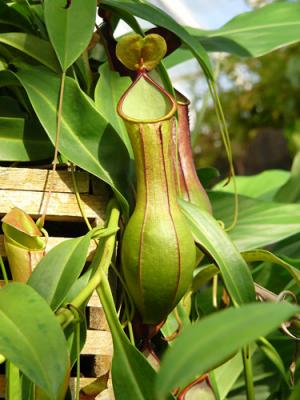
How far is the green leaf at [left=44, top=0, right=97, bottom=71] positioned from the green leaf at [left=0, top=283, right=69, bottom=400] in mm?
215

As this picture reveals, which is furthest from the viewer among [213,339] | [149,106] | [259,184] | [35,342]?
[259,184]

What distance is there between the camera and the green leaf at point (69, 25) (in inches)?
23.6

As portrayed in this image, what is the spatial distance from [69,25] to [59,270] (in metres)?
0.21

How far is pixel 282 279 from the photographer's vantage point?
848 millimetres

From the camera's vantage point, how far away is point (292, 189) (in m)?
1.01

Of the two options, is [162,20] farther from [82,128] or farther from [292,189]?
[292,189]

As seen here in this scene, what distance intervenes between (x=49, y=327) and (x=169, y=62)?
50cm

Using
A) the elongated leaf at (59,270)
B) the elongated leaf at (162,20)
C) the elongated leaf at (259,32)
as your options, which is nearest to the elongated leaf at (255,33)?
the elongated leaf at (259,32)

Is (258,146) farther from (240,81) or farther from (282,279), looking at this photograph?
(282,279)

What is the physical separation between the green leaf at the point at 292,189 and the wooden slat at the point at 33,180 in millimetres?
459

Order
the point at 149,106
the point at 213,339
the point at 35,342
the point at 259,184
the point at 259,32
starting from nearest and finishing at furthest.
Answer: the point at 213,339, the point at 35,342, the point at 149,106, the point at 259,32, the point at 259,184

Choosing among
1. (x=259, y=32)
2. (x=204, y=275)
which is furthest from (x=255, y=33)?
(x=204, y=275)

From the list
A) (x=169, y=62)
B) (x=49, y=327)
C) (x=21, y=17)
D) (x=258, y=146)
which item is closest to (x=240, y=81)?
(x=258, y=146)

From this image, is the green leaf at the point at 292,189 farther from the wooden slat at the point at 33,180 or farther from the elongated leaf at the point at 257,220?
the wooden slat at the point at 33,180
